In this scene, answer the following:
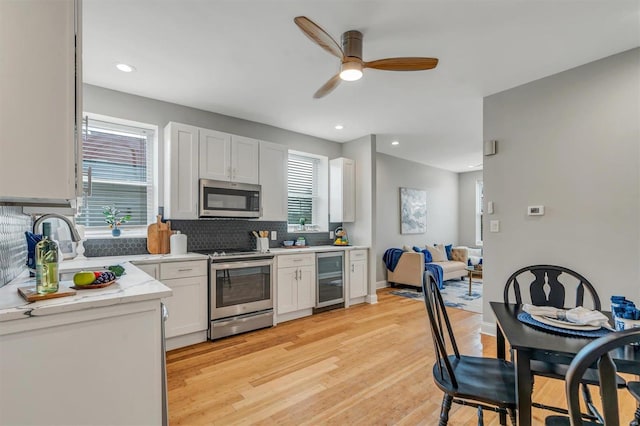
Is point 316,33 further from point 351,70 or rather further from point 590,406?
point 590,406

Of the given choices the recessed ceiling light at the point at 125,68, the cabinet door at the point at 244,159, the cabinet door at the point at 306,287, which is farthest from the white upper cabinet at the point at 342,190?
the recessed ceiling light at the point at 125,68

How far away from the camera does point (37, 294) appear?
125 centimetres

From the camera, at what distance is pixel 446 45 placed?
96.8 inches

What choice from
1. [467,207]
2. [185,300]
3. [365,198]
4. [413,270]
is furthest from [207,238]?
[467,207]

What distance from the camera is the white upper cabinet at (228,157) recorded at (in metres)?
3.54

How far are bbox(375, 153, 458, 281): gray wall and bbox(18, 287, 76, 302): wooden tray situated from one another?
4.85 m

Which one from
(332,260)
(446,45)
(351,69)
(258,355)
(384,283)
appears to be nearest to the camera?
(351,69)

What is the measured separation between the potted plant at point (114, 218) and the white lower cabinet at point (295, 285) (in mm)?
1771

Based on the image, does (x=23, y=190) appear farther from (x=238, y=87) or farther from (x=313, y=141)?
(x=313, y=141)

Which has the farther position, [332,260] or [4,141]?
[332,260]

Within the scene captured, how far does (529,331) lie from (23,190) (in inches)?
86.6

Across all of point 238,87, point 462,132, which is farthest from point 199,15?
point 462,132

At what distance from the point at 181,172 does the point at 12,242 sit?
1.74 metres

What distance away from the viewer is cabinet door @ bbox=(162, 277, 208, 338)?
296 cm
